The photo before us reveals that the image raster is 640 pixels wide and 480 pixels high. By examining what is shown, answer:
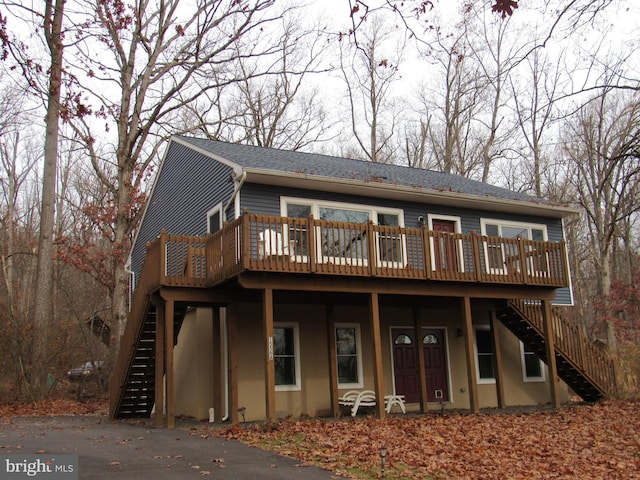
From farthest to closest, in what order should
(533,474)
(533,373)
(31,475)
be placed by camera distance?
1. (533,373)
2. (533,474)
3. (31,475)

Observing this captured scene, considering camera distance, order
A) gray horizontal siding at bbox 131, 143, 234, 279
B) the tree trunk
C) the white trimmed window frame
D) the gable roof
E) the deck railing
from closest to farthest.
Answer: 1. the deck railing
2. the gable roof
3. gray horizontal siding at bbox 131, 143, 234, 279
4. the white trimmed window frame
5. the tree trunk

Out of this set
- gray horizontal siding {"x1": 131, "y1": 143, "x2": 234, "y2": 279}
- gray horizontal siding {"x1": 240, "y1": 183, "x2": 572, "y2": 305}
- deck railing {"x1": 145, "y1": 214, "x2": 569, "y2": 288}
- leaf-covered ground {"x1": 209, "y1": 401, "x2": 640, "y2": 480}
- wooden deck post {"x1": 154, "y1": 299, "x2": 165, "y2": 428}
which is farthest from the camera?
gray horizontal siding {"x1": 131, "y1": 143, "x2": 234, "y2": 279}

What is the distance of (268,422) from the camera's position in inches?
483

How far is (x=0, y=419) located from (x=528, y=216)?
53.5 feet

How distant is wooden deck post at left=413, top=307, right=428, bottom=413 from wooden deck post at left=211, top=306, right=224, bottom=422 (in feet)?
16.7

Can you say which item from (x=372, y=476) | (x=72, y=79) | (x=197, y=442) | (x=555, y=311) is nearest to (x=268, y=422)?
(x=197, y=442)

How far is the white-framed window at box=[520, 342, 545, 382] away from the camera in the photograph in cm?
1978

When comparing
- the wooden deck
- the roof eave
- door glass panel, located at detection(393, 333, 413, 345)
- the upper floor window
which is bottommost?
door glass panel, located at detection(393, 333, 413, 345)

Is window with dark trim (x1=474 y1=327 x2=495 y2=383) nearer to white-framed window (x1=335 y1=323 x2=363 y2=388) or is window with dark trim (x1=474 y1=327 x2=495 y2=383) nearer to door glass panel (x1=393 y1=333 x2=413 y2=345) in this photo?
door glass panel (x1=393 y1=333 x2=413 y2=345)

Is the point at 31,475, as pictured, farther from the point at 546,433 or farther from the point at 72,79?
the point at 546,433

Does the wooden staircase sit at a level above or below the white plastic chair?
above

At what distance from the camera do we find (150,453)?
9.95 meters

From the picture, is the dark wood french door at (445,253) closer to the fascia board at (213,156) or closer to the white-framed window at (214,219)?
the fascia board at (213,156)

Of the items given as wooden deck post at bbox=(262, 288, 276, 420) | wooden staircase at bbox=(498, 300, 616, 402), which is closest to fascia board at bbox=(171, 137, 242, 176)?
wooden deck post at bbox=(262, 288, 276, 420)
